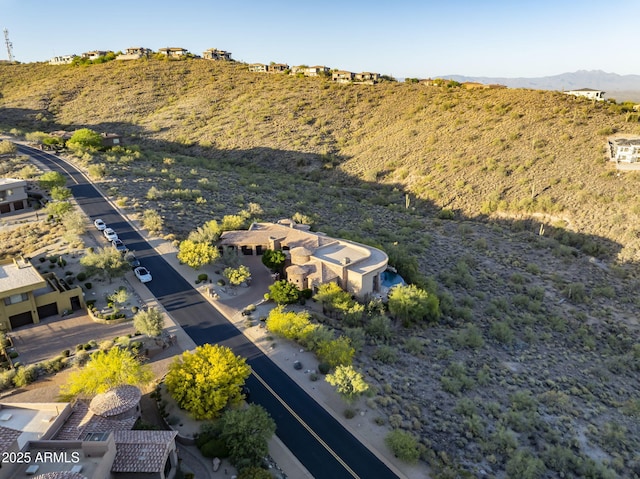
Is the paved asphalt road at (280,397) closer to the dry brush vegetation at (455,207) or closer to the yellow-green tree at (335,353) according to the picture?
the yellow-green tree at (335,353)

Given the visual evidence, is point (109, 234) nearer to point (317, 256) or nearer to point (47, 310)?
point (47, 310)

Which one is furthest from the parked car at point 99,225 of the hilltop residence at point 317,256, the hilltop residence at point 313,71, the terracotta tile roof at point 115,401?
the hilltop residence at point 313,71

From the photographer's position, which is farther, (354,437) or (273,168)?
(273,168)

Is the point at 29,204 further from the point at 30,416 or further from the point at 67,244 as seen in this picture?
the point at 30,416

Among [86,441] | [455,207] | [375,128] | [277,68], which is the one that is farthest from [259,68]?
[86,441]

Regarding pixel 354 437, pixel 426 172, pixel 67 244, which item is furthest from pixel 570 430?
pixel 426 172
